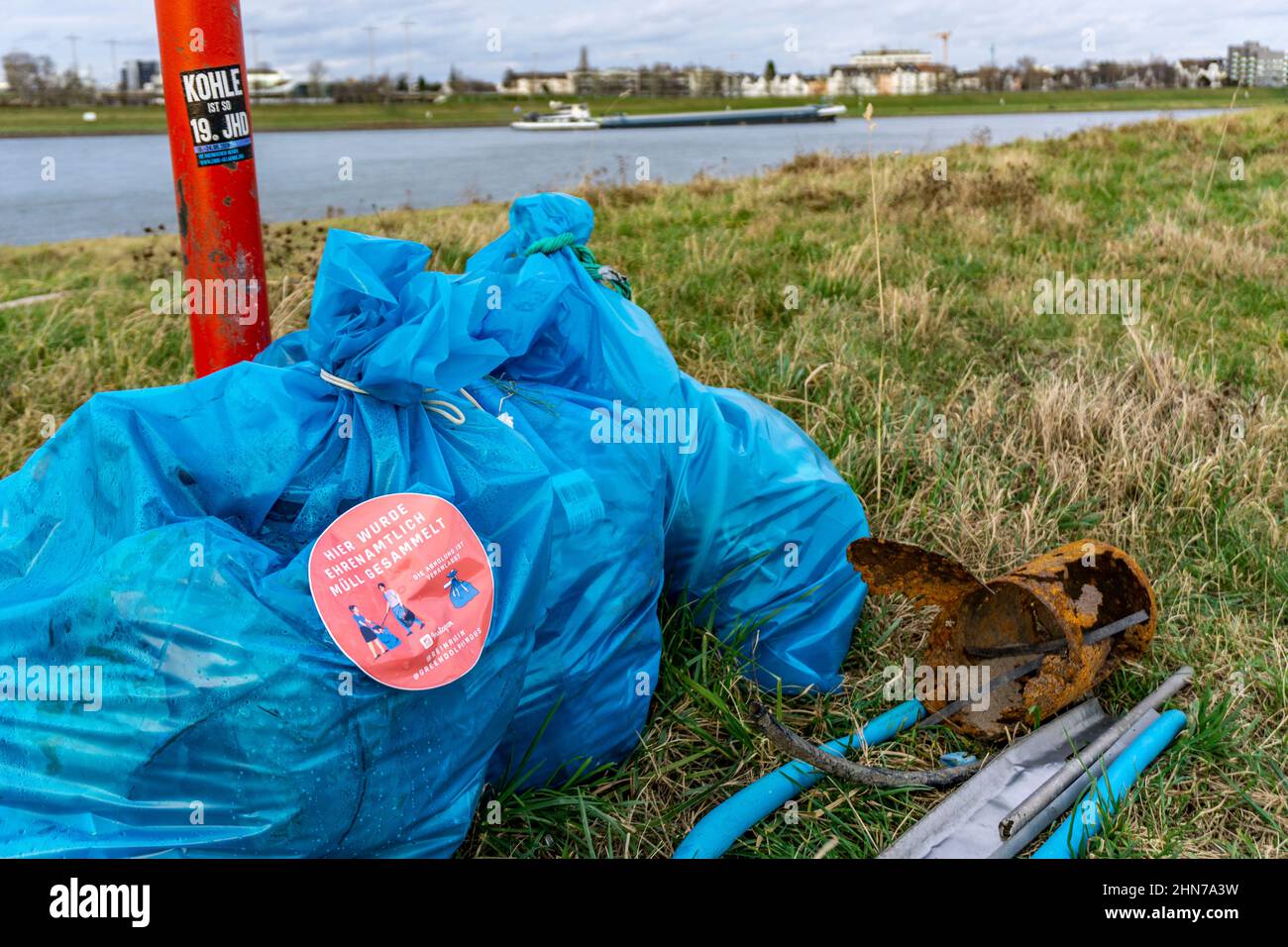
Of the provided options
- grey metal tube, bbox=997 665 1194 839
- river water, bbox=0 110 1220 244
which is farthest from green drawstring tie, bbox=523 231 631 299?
river water, bbox=0 110 1220 244

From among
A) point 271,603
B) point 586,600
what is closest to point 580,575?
point 586,600

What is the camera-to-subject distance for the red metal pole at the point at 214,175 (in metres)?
2.05

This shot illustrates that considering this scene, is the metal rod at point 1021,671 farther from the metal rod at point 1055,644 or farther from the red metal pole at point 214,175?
the red metal pole at point 214,175

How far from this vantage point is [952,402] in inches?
127

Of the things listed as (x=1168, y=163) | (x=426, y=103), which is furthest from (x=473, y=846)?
(x=426, y=103)

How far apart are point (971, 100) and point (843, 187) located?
46.1 metres

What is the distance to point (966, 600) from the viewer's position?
7.12 ft

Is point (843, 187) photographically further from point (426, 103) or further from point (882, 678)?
point (426, 103)

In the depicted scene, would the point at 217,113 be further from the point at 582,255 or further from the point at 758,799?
the point at 758,799

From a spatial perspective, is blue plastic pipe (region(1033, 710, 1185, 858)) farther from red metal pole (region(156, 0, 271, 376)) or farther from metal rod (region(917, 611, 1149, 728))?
red metal pole (region(156, 0, 271, 376))

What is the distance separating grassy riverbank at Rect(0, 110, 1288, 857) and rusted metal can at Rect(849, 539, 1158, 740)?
0.35ft

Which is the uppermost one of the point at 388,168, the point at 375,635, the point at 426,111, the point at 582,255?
the point at 426,111

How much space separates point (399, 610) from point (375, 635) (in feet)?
0.18

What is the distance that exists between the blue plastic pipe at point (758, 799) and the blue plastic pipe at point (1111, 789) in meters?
0.37
